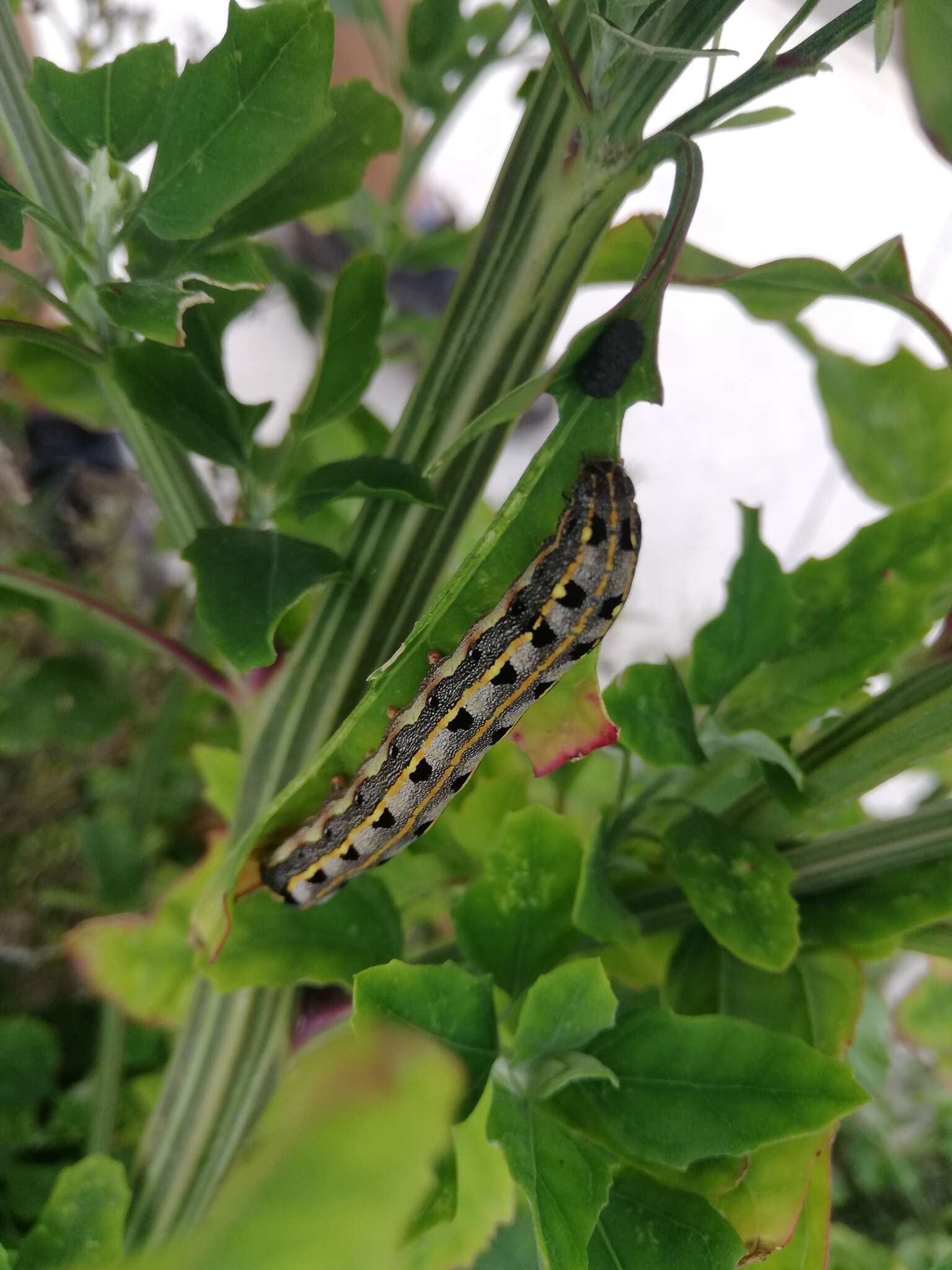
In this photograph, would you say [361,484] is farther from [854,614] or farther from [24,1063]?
[24,1063]

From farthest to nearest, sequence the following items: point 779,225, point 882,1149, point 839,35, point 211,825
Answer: point 779,225
point 882,1149
point 211,825
point 839,35

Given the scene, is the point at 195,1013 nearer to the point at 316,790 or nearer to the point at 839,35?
the point at 316,790

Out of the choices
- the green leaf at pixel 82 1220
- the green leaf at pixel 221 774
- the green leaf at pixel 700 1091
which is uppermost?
the green leaf at pixel 221 774

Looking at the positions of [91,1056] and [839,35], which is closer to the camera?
[839,35]

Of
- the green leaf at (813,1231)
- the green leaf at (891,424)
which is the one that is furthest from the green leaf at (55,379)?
the green leaf at (813,1231)

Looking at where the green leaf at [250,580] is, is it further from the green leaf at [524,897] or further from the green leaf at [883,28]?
the green leaf at [883,28]

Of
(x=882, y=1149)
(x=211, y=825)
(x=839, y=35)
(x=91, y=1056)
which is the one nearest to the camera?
(x=839, y=35)

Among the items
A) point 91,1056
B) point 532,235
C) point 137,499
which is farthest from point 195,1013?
point 137,499
